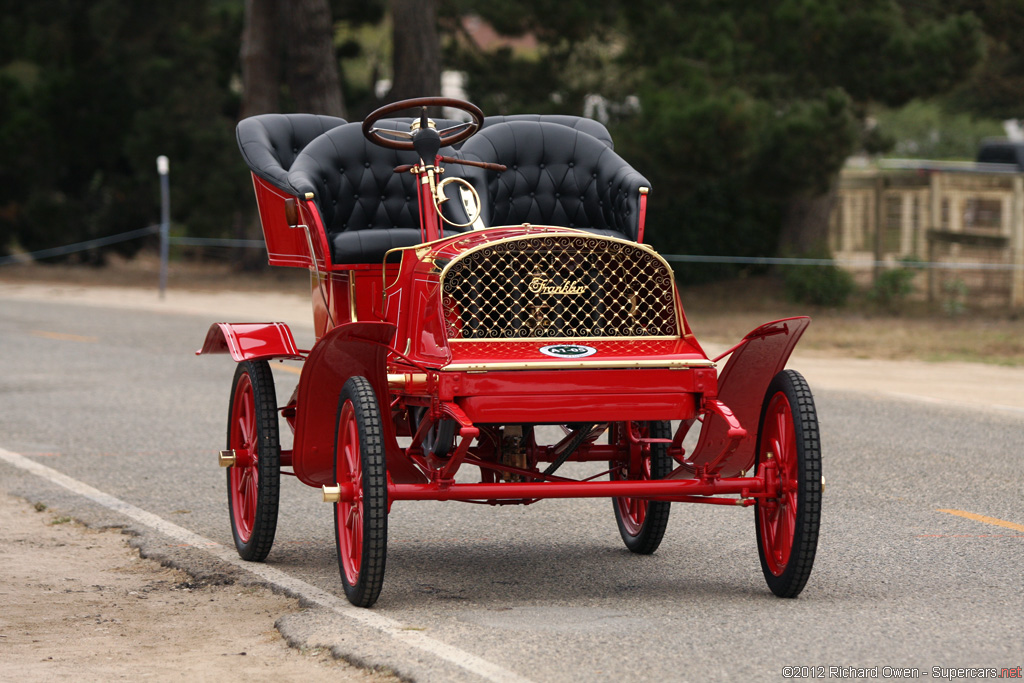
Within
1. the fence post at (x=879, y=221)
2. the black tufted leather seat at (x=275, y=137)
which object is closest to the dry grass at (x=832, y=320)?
the fence post at (x=879, y=221)

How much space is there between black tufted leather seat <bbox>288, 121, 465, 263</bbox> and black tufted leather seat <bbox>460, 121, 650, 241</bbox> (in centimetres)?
29

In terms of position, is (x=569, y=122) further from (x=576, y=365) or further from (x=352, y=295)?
(x=576, y=365)

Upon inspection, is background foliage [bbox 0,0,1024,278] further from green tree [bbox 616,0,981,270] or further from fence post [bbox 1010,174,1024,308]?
fence post [bbox 1010,174,1024,308]

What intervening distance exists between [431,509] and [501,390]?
113 inches

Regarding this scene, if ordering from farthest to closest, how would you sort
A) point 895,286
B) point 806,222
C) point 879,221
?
point 806,222 → point 879,221 → point 895,286

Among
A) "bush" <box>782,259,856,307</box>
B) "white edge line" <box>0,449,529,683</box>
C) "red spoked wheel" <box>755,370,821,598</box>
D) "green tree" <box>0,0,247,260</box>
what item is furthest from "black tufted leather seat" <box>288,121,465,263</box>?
"green tree" <box>0,0,247,260</box>

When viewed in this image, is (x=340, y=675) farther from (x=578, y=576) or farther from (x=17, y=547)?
(x=17, y=547)

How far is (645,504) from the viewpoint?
7016 millimetres

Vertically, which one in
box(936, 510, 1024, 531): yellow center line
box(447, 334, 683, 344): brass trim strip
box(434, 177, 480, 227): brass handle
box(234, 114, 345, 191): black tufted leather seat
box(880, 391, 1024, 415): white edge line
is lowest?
box(880, 391, 1024, 415): white edge line

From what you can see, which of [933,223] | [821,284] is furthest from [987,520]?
[821,284]

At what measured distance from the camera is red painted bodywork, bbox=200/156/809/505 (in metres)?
5.55

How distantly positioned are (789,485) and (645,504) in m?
1.43

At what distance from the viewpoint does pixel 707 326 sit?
1988 cm

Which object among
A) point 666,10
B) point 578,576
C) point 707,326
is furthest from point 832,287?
point 578,576
